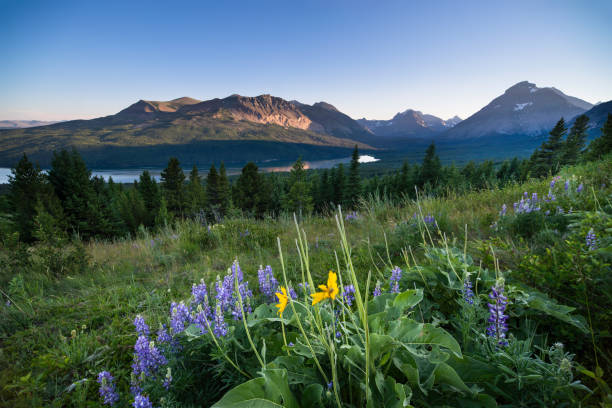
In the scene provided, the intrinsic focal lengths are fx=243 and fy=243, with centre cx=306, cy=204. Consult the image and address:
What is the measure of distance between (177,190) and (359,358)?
45.3m

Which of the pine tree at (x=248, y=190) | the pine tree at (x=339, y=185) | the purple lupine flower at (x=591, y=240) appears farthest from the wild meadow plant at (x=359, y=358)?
the pine tree at (x=339, y=185)

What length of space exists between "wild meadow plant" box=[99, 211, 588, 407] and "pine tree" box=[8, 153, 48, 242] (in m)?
31.0

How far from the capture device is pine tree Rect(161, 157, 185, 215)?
3972 cm

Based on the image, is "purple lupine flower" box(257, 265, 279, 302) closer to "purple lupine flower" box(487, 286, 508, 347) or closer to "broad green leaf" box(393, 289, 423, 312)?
"broad green leaf" box(393, 289, 423, 312)

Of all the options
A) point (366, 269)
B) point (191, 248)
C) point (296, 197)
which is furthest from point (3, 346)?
point (296, 197)

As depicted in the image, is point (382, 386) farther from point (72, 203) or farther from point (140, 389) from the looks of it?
point (72, 203)

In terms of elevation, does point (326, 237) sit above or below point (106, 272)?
above

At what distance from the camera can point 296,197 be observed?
36812mm

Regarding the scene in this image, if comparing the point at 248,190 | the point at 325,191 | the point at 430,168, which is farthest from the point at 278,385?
the point at 430,168

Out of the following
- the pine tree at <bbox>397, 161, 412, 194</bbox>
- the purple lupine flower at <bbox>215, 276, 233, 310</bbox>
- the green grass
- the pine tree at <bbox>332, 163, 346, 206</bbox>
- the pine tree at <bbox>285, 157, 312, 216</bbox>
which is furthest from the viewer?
the pine tree at <bbox>397, 161, 412, 194</bbox>

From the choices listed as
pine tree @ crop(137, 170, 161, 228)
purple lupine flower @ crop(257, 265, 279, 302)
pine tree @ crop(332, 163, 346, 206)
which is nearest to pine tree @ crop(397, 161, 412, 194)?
pine tree @ crop(332, 163, 346, 206)

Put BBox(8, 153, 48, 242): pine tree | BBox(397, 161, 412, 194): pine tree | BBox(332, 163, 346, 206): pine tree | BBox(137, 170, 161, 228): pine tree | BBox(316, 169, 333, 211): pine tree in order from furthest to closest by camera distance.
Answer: BBox(316, 169, 333, 211): pine tree → BBox(397, 161, 412, 194): pine tree → BBox(332, 163, 346, 206): pine tree → BBox(137, 170, 161, 228): pine tree → BBox(8, 153, 48, 242): pine tree

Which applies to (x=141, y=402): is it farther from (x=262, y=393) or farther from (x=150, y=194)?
(x=150, y=194)

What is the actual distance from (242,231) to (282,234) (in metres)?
1.01
